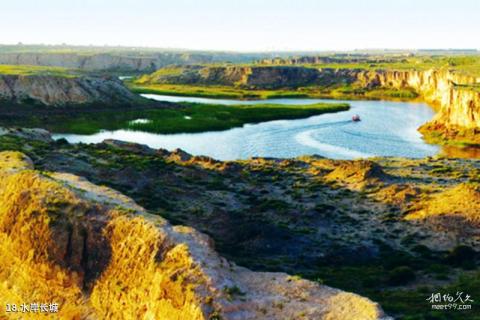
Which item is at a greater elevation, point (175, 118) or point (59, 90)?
point (59, 90)

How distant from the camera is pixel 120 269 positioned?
98.1 feet

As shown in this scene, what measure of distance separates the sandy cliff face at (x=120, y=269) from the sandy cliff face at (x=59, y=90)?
105m

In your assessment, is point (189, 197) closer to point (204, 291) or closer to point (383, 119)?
point (204, 291)

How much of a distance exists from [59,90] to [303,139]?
67.2 m

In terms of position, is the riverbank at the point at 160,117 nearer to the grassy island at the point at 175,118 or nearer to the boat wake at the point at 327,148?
the grassy island at the point at 175,118

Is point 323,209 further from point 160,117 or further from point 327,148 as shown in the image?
point 160,117

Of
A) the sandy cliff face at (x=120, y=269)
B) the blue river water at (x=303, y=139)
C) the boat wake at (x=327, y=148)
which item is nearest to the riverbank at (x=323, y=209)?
the sandy cliff face at (x=120, y=269)

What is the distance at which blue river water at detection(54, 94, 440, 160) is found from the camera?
10106 cm

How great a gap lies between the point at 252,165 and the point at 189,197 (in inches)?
787

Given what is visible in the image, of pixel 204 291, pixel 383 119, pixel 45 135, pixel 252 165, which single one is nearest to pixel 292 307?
pixel 204 291

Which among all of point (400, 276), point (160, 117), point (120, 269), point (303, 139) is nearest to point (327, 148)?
point (303, 139)

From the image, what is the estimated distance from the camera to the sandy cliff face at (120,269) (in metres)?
25.5

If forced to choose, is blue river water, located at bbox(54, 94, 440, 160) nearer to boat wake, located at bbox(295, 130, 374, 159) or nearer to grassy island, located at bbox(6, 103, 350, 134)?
boat wake, located at bbox(295, 130, 374, 159)

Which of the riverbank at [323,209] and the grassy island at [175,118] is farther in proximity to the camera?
the grassy island at [175,118]
